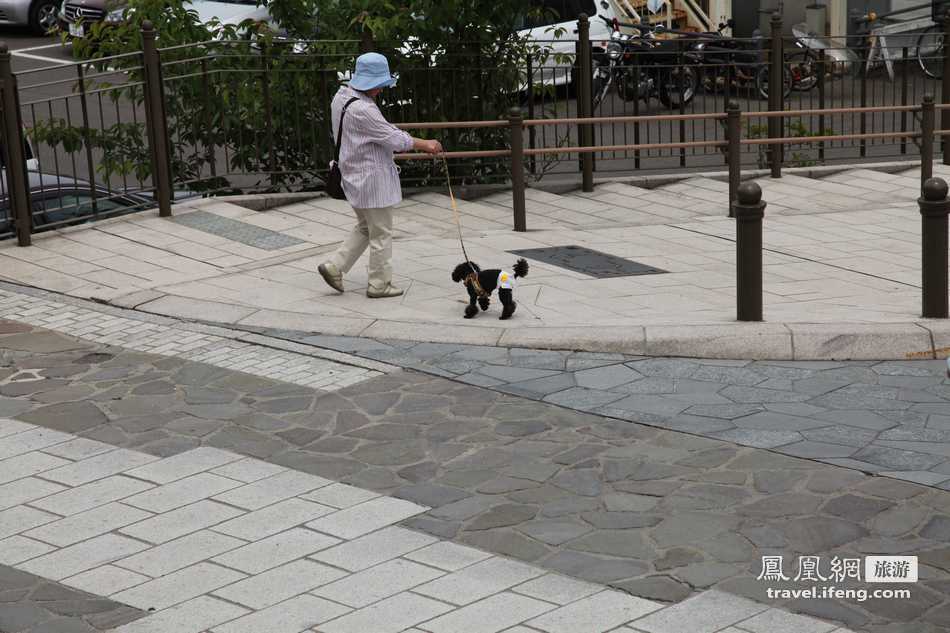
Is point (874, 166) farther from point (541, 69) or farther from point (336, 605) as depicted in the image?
point (336, 605)

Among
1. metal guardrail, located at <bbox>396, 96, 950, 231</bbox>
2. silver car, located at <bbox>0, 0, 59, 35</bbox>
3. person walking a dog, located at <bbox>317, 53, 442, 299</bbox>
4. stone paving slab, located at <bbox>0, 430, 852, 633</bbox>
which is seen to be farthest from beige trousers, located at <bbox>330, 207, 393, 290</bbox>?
silver car, located at <bbox>0, 0, 59, 35</bbox>

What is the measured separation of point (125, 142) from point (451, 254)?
3.30 meters

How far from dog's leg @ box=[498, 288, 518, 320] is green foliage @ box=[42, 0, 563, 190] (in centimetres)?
470

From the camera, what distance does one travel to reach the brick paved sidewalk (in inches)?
205

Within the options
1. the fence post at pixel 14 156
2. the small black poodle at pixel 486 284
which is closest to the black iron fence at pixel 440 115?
the fence post at pixel 14 156

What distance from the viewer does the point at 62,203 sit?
38.4ft

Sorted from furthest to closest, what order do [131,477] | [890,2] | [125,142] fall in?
1. [890,2]
2. [125,142]
3. [131,477]

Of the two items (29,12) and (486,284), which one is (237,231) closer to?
(486,284)

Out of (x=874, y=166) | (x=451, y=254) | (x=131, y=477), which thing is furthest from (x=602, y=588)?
(x=874, y=166)

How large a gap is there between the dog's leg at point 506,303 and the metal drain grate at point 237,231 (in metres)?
2.97

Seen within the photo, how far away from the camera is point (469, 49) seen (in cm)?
1384

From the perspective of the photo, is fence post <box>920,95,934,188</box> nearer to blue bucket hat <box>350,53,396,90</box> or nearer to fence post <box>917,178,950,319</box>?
fence post <box>917,178,950,319</box>

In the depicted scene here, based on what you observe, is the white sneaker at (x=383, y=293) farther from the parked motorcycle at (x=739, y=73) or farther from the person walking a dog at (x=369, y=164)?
the parked motorcycle at (x=739, y=73)

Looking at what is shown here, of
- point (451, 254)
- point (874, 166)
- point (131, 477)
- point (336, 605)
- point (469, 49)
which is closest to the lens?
point (336, 605)
